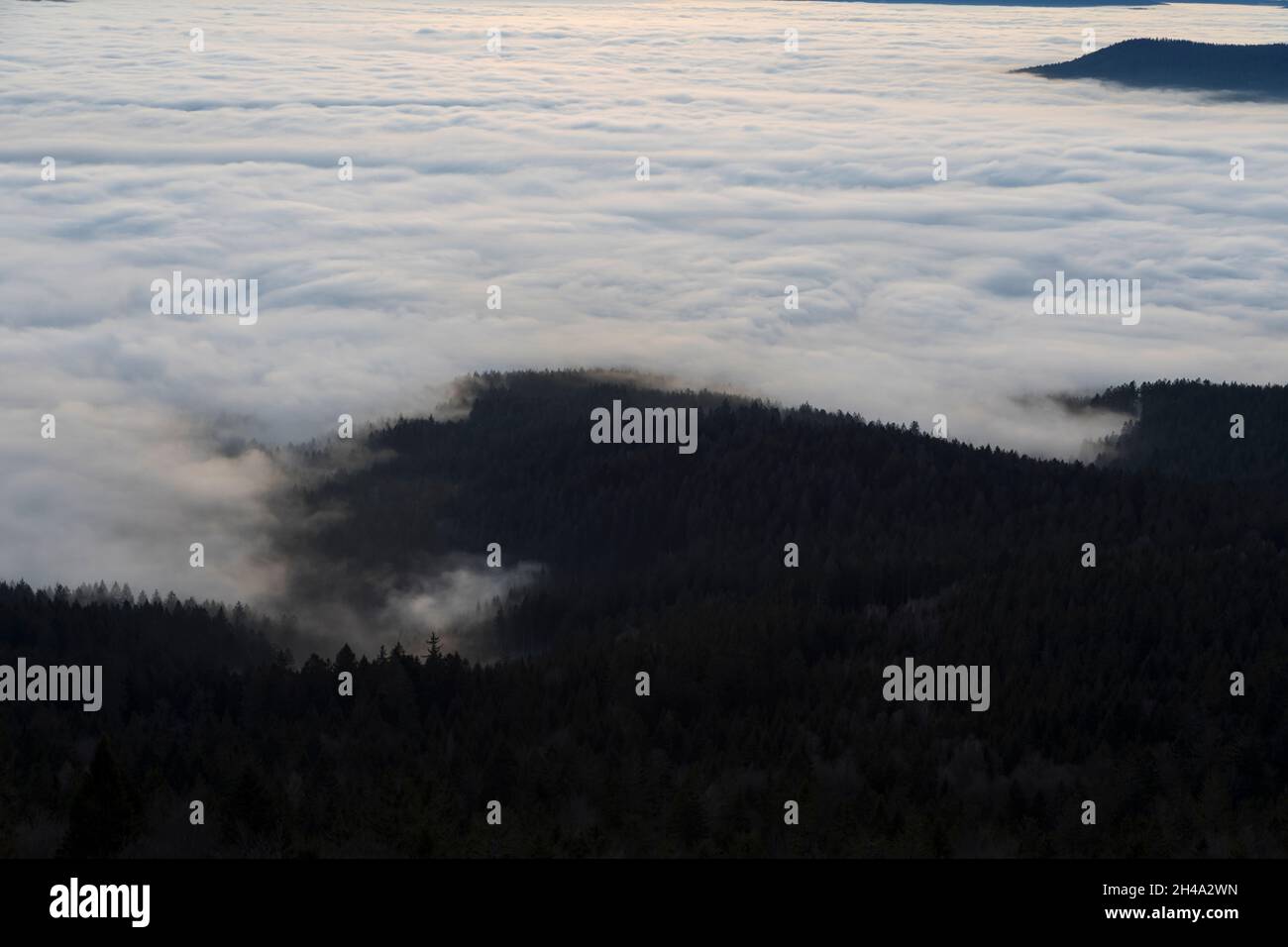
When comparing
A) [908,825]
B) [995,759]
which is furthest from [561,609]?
[908,825]
